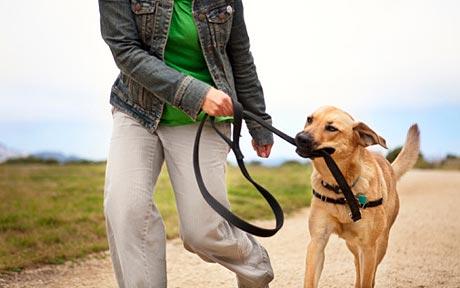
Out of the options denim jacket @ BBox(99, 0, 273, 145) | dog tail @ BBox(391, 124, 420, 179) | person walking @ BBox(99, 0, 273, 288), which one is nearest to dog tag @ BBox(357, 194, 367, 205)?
person walking @ BBox(99, 0, 273, 288)

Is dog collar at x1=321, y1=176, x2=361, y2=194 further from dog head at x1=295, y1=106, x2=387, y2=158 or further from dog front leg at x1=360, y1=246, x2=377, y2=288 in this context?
dog front leg at x1=360, y1=246, x2=377, y2=288

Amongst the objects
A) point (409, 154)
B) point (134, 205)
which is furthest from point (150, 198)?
point (409, 154)

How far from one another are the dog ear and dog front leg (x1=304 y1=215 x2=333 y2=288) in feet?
1.98

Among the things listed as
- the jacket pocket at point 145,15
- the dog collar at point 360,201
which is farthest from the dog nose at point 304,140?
the jacket pocket at point 145,15

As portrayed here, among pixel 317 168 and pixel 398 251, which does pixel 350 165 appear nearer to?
pixel 317 168

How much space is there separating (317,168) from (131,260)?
1.57 m

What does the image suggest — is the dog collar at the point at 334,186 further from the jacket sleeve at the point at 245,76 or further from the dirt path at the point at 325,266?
the dirt path at the point at 325,266

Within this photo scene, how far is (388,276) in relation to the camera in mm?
6535

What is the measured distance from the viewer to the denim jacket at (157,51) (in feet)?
12.5

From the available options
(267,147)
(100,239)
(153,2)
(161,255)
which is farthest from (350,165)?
(100,239)

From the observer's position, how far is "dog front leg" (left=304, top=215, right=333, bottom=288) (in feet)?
15.3

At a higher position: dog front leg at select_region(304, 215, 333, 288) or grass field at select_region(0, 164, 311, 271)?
dog front leg at select_region(304, 215, 333, 288)

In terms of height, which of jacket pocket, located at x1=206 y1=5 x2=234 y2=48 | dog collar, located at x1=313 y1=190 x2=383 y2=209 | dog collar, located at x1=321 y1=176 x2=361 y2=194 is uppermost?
jacket pocket, located at x1=206 y1=5 x2=234 y2=48

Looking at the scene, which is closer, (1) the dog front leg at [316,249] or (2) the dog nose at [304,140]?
(2) the dog nose at [304,140]
